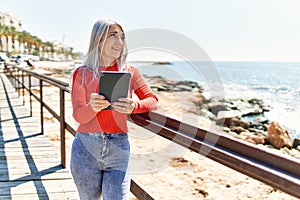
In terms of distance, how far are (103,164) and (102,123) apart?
17cm

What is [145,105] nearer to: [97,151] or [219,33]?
[97,151]

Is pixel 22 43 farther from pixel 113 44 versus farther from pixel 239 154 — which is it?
pixel 239 154

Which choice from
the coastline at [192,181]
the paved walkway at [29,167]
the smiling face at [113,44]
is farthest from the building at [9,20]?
the smiling face at [113,44]

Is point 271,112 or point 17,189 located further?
point 271,112

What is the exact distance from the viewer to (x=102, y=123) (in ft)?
4.55

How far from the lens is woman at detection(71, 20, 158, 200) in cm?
135

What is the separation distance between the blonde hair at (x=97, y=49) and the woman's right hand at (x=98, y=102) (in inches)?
4.8

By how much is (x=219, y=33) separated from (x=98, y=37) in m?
50.4

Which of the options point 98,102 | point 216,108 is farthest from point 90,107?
point 216,108

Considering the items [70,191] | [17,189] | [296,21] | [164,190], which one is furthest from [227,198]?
[296,21]

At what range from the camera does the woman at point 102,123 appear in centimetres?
135

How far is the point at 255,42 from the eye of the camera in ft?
267

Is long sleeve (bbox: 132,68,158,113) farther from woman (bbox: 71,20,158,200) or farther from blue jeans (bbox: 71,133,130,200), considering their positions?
blue jeans (bbox: 71,133,130,200)

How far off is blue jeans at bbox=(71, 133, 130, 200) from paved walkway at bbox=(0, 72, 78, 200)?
1.07 m
